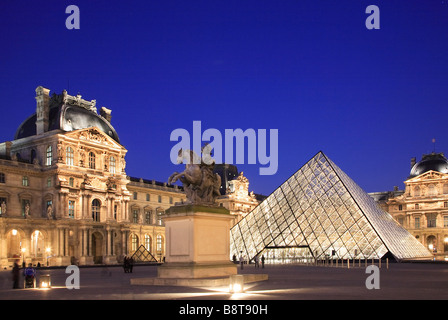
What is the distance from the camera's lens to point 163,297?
400 inches

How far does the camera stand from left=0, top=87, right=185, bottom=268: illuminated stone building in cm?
4591

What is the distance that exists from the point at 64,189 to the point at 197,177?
35947 millimetres

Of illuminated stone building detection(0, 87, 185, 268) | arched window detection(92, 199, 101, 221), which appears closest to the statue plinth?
illuminated stone building detection(0, 87, 185, 268)

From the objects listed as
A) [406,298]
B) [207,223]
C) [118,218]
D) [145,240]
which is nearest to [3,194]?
[118,218]

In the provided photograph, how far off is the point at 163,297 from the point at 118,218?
44.6m

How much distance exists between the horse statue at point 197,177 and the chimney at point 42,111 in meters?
39.4

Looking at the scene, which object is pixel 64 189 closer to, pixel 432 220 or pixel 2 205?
pixel 2 205

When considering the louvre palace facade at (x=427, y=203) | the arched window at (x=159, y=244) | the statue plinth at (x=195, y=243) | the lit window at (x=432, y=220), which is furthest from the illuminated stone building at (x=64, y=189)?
the lit window at (x=432, y=220)

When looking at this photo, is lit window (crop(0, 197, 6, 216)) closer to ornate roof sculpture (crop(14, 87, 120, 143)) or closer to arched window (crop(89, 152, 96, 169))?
ornate roof sculpture (crop(14, 87, 120, 143))

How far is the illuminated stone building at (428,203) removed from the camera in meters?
74.6

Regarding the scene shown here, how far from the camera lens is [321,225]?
39.7 m

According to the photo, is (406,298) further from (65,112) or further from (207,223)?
(65,112)

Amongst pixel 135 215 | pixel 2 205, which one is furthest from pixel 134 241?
pixel 2 205
